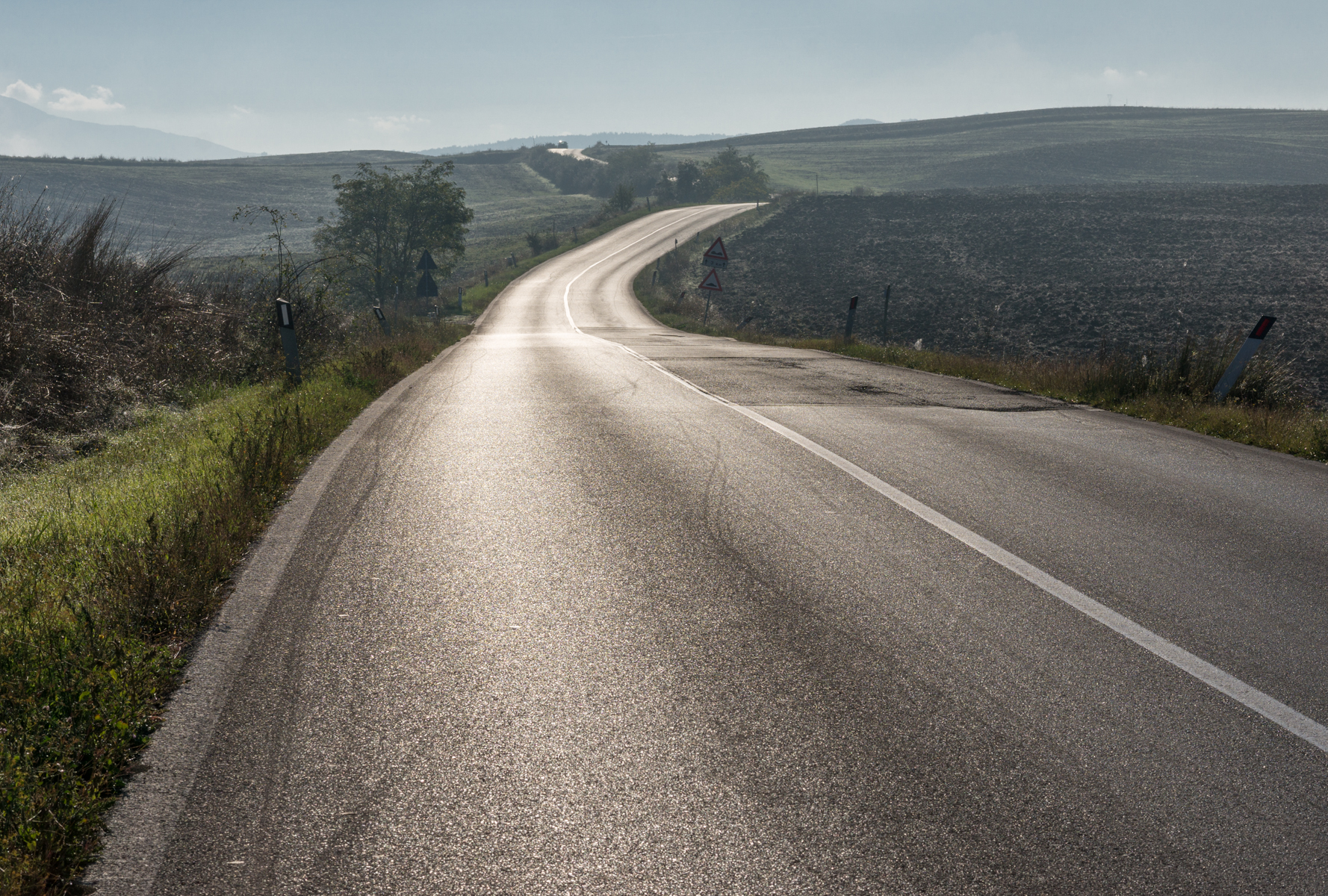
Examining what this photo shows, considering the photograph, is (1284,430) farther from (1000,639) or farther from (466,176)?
(466,176)

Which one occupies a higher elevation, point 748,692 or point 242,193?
point 242,193

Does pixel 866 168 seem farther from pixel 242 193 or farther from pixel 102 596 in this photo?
pixel 102 596

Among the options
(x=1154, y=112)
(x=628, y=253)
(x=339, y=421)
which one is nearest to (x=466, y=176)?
(x=628, y=253)

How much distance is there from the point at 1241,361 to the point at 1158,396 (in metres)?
0.98

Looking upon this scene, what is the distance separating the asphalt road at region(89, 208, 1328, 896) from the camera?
2.25 metres

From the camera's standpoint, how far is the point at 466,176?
4914 inches

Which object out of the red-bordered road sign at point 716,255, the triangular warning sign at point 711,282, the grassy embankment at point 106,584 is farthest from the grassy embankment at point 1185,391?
the triangular warning sign at point 711,282

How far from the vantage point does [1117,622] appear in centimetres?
377

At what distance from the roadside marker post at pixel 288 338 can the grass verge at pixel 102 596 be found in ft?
8.45

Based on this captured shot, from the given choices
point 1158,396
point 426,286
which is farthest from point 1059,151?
point 1158,396

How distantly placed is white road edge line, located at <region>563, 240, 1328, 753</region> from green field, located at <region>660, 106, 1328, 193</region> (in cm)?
9096

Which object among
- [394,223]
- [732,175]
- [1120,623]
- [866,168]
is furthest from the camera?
[866,168]

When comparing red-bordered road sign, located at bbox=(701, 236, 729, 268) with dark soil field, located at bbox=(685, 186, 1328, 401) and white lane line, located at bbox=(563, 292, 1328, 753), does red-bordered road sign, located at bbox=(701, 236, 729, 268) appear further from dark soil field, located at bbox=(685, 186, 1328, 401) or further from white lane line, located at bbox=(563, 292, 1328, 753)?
white lane line, located at bbox=(563, 292, 1328, 753)

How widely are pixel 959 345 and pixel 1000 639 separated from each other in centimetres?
2351
